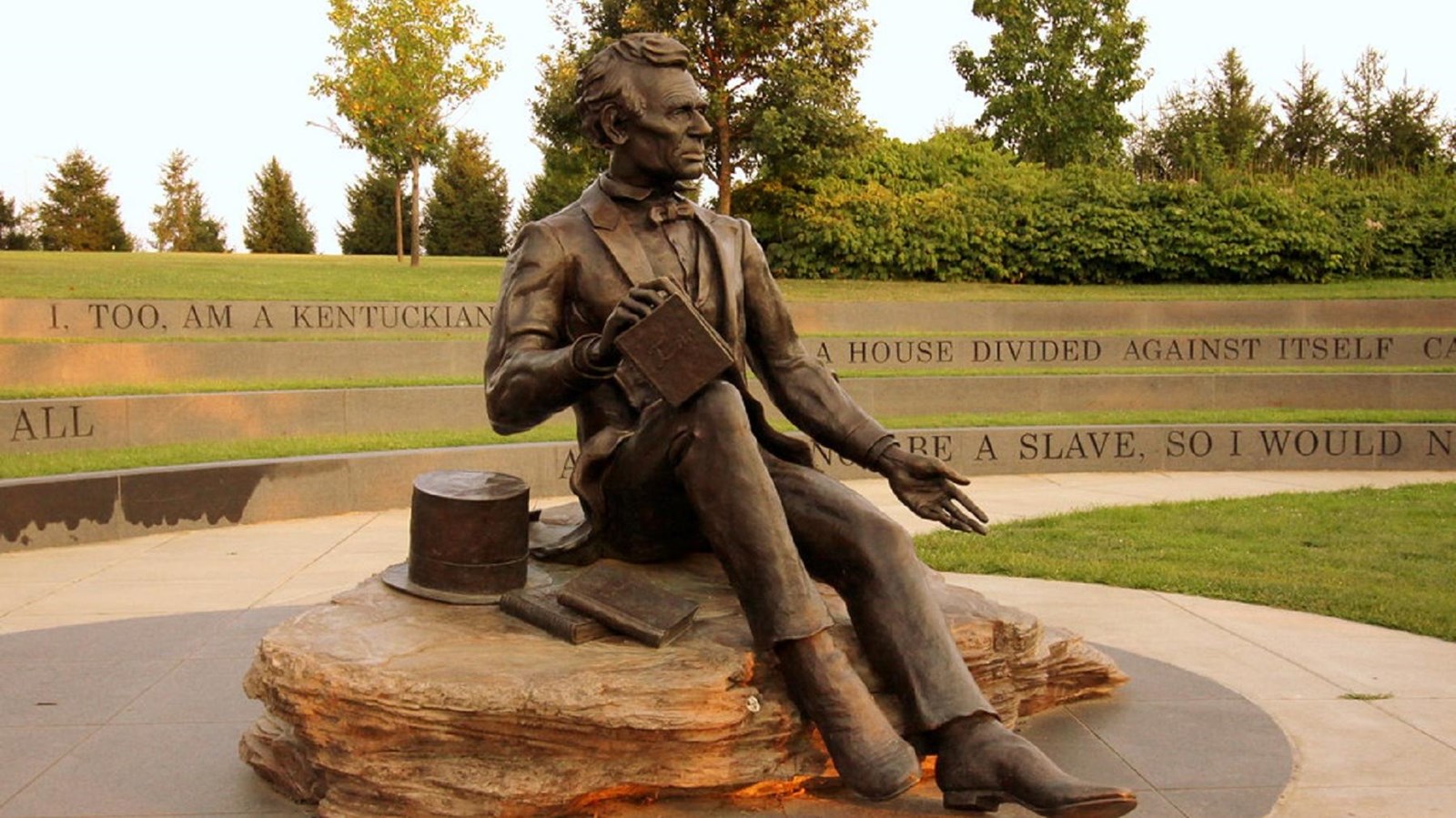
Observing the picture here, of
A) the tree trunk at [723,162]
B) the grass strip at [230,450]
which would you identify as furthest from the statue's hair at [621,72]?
the tree trunk at [723,162]

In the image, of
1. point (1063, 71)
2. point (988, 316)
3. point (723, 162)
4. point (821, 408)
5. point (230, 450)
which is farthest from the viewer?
point (1063, 71)

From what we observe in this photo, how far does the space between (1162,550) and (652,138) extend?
15.5 feet

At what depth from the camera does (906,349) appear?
13.8 meters

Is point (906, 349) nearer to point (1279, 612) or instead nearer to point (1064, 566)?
point (1064, 566)

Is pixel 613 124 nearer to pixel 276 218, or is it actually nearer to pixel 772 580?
pixel 772 580

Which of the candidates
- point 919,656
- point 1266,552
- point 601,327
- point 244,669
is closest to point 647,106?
point 601,327

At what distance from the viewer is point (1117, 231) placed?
1820cm

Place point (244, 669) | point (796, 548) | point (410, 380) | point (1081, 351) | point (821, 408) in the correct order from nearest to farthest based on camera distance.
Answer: point (796, 548), point (821, 408), point (244, 669), point (410, 380), point (1081, 351)

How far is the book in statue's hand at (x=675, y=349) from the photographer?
11.3 ft

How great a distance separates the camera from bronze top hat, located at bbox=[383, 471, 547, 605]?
4.02 meters

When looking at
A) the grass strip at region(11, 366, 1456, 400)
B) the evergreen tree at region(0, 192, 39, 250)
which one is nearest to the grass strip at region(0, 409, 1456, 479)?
the grass strip at region(11, 366, 1456, 400)

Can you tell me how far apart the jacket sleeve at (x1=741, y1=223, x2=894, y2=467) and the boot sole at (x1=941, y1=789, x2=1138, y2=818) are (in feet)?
3.72

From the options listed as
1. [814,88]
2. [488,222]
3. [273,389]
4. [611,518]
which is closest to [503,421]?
[611,518]

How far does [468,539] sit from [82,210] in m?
34.8
